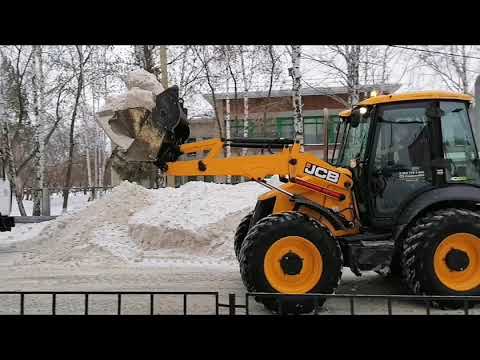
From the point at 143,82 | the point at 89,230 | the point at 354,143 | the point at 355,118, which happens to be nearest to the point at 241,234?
the point at 354,143

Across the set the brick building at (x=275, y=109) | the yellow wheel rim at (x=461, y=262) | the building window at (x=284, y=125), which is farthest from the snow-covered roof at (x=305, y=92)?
the yellow wheel rim at (x=461, y=262)

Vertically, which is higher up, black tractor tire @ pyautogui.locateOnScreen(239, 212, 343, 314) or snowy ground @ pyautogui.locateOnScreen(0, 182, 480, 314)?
black tractor tire @ pyautogui.locateOnScreen(239, 212, 343, 314)

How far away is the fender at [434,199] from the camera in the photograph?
237 inches

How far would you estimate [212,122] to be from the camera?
3241cm

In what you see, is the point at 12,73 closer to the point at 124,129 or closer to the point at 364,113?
the point at 124,129

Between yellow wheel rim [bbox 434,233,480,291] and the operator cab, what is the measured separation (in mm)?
661

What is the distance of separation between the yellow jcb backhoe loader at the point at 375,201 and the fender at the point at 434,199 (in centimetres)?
1

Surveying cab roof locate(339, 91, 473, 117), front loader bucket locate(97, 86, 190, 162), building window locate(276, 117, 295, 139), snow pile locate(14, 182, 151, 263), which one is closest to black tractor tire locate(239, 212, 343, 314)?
front loader bucket locate(97, 86, 190, 162)

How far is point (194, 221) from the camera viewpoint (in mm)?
11648

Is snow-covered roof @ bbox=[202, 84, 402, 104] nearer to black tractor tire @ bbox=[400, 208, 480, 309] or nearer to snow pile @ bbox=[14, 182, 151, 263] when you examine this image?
snow pile @ bbox=[14, 182, 151, 263]

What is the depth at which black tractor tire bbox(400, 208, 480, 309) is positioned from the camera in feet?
19.0

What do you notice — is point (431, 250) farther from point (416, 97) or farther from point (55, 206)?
point (55, 206)
